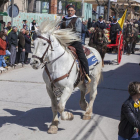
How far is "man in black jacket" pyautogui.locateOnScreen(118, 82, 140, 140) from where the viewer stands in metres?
3.97

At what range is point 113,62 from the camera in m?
16.4

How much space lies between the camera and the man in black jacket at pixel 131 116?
397 cm

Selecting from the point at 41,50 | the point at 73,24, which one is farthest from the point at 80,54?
the point at 41,50

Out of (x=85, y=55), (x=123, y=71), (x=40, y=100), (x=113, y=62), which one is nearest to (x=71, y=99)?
(x=40, y=100)

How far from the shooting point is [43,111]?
7484 millimetres

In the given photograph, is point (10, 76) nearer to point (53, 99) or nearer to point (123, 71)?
point (123, 71)

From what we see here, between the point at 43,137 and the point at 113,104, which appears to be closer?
the point at 43,137

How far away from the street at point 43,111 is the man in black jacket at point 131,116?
1783 mm

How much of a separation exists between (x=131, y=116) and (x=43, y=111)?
12.6 feet

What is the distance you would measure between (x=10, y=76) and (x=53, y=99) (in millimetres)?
6380

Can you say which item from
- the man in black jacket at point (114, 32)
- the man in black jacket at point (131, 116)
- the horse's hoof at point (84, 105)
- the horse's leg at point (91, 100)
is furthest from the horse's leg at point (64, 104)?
the man in black jacket at point (114, 32)

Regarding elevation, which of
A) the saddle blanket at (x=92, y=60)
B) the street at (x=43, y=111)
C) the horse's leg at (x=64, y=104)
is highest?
the saddle blanket at (x=92, y=60)

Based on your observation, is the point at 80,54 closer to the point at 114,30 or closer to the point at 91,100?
the point at 91,100

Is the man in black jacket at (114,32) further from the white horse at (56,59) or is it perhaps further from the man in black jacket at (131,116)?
the man in black jacket at (131,116)
